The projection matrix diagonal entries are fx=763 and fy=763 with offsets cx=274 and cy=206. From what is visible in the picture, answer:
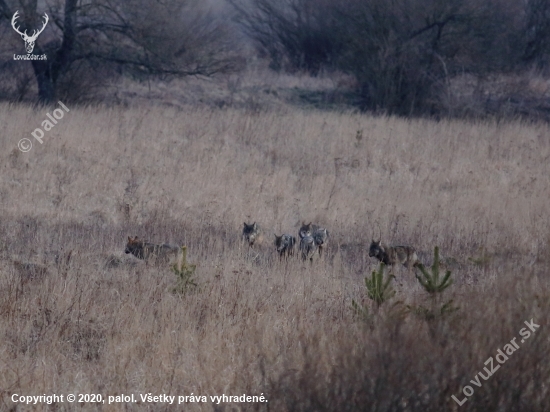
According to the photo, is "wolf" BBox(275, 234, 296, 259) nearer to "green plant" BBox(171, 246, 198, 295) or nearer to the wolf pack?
the wolf pack

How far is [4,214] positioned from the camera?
10.3 metres

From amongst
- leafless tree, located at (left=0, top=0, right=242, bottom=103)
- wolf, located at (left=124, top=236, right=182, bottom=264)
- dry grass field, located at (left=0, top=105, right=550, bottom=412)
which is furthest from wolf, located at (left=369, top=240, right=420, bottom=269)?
leafless tree, located at (left=0, top=0, right=242, bottom=103)

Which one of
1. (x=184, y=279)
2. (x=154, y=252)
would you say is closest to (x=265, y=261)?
(x=154, y=252)

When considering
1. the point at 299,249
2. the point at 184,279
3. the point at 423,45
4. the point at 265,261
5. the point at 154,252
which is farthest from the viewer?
the point at 423,45

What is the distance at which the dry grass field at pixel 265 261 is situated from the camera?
4.39 meters

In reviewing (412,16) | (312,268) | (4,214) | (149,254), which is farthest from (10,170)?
(412,16)

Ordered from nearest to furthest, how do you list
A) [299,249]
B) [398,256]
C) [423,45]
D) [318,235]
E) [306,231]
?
[398,256] < [299,249] < [318,235] < [306,231] < [423,45]

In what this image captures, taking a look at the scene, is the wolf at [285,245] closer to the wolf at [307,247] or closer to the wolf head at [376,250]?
the wolf at [307,247]

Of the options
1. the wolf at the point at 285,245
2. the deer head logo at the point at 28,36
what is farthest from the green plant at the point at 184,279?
the deer head logo at the point at 28,36

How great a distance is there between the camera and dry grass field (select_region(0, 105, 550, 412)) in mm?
4395

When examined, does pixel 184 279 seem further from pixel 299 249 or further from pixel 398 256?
pixel 398 256

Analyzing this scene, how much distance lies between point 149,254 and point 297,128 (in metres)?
10.1

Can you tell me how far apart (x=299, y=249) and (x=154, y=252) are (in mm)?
1670

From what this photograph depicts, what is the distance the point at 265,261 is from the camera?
8.43 metres
